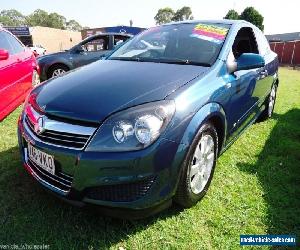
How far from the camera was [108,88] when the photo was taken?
263 centimetres

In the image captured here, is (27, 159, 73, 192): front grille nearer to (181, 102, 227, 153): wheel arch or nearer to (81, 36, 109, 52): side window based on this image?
(181, 102, 227, 153): wheel arch

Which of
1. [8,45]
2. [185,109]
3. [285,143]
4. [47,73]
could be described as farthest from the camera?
[47,73]

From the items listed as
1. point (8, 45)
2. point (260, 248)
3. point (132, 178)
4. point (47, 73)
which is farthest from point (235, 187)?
point (47, 73)

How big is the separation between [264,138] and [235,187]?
173 cm

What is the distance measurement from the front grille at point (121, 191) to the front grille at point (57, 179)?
0.17 metres

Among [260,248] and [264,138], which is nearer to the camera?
[260,248]

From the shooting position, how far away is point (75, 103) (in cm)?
245

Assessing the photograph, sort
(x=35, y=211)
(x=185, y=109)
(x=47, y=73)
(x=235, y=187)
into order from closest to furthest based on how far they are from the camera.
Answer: (x=185, y=109) → (x=35, y=211) → (x=235, y=187) → (x=47, y=73)

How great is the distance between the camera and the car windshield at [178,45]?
325 cm

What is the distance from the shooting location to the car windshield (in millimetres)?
3250

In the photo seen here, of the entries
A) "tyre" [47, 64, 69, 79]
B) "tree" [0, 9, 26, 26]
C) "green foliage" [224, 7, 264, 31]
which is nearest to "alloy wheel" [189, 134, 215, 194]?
"tyre" [47, 64, 69, 79]

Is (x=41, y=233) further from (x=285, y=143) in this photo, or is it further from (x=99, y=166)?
(x=285, y=143)

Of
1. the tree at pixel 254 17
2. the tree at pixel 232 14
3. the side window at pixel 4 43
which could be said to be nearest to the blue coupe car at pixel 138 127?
the side window at pixel 4 43

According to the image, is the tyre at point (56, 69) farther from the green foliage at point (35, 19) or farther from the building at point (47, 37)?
the green foliage at point (35, 19)
